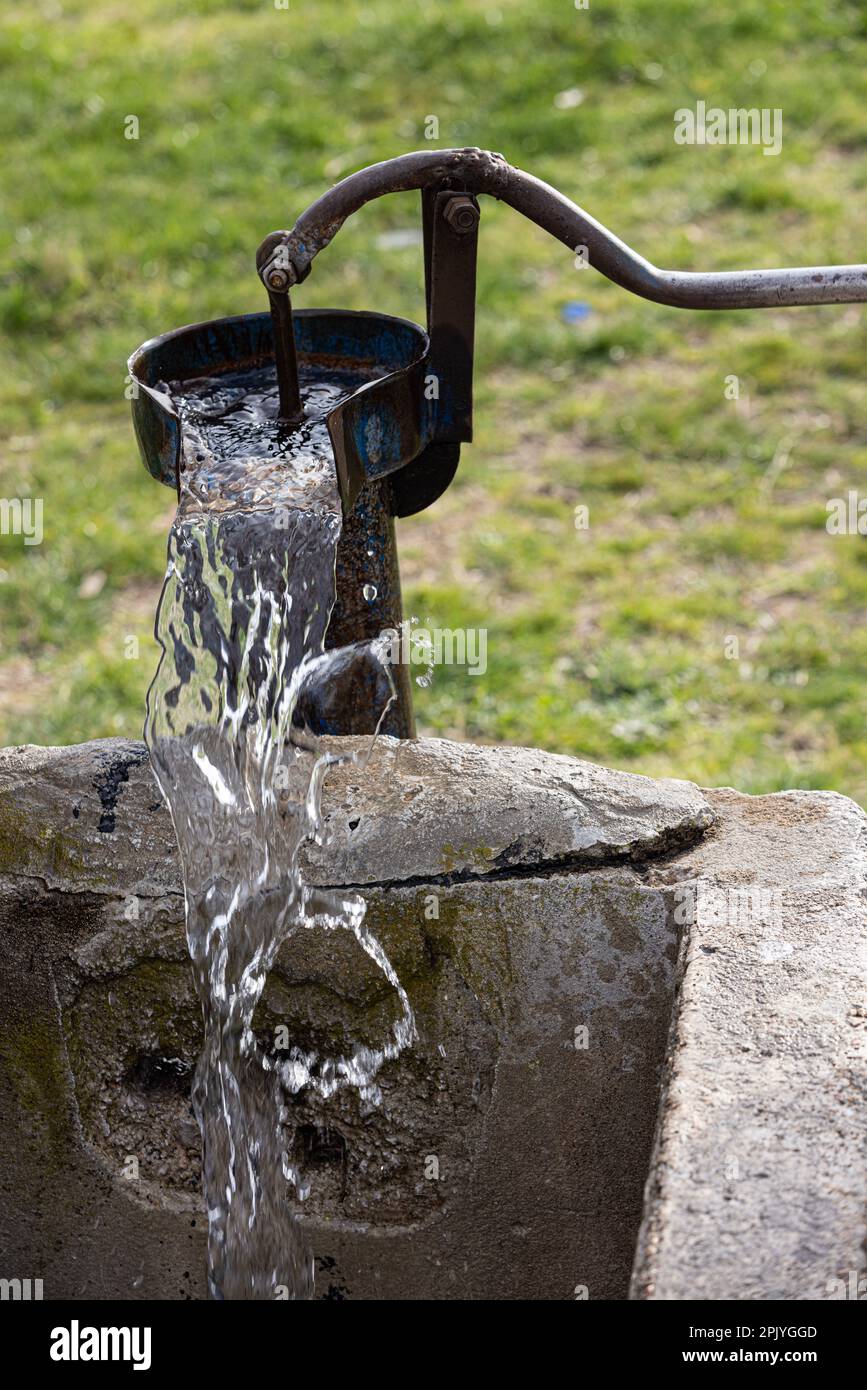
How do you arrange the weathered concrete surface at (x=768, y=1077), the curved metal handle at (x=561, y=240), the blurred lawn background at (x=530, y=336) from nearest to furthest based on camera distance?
the weathered concrete surface at (x=768, y=1077), the curved metal handle at (x=561, y=240), the blurred lawn background at (x=530, y=336)

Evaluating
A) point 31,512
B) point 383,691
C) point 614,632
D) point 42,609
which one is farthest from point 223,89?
point 383,691

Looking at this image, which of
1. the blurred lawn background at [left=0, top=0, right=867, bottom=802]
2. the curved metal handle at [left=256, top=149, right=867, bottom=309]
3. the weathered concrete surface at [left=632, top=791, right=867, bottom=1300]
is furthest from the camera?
the blurred lawn background at [left=0, top=0, right=867, bottom=802]

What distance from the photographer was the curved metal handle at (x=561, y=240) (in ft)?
5.73

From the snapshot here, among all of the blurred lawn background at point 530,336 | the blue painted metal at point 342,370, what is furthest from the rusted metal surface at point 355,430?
the blurred lawn background at point 530,336

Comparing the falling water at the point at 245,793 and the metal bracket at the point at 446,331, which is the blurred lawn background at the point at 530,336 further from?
the falling water at the point at 245,793

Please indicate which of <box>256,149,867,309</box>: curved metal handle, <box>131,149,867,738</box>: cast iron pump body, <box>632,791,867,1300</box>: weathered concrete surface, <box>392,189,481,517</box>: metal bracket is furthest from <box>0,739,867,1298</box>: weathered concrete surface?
<box>256,149,867,309</box>: curved metal handle

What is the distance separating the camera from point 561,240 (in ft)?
5.76

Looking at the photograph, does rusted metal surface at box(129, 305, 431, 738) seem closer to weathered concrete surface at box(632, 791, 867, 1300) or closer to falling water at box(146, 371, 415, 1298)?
falling water at box(146, 371, 415, 1298)

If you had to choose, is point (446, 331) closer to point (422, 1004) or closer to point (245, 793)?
point (245, 793)

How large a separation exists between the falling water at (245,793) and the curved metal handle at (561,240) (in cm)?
23

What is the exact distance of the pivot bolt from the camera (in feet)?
5.85
